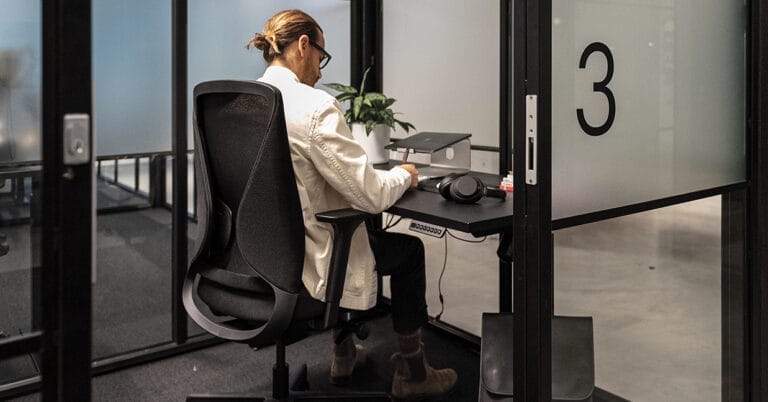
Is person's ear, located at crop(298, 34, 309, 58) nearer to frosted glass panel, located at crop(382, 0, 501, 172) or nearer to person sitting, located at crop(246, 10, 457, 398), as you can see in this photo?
person sitting, located at crop(246, 10, 457, 398)

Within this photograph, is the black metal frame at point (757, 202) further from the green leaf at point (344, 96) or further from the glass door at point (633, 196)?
the green leaf at point (344, 96)

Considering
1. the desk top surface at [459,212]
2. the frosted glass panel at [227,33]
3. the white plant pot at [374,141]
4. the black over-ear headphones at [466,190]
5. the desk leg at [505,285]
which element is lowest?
the desk leg at [505,285]

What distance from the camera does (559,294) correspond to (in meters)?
1.37

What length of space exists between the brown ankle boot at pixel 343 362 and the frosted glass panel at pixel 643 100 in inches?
51.4

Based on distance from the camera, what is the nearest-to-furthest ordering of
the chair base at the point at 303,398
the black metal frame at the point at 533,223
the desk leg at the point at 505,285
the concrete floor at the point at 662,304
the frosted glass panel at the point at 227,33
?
1. the black metal frame at the point at 533,223
2. the concrete floor at the point at 662,304
3. the chair base at the point at 303,398
4. the desk leg at the point at 505,285
5. the frosted glass panel at the point at 227,33

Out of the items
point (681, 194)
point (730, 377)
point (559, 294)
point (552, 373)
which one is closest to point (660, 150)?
point (681, 194)

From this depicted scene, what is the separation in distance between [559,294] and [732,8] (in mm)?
850

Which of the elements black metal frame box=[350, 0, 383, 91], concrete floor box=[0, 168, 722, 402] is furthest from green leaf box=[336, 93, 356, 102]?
concrete floor box=[0, 168, 722, 402]

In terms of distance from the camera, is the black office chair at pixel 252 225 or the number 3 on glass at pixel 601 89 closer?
the number 3 on glass at pixel 601 89

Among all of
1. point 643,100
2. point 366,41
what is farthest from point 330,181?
Result: point 366,41

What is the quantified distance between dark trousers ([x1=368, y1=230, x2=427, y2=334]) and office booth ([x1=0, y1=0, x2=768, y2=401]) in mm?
402

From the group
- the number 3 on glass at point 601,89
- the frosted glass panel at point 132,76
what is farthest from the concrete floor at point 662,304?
the frosted glass panel at point 132,76

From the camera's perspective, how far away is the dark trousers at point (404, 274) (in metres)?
2.07

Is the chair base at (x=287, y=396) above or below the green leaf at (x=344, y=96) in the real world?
below
